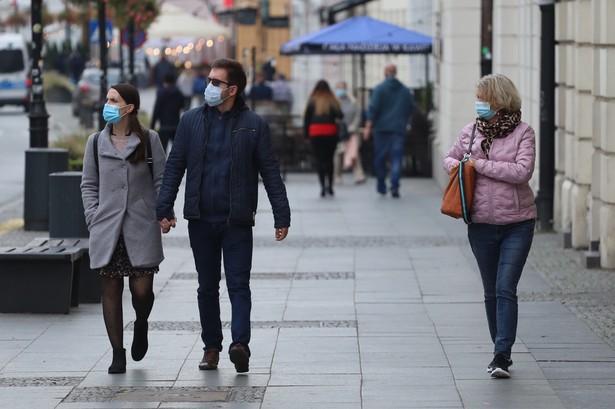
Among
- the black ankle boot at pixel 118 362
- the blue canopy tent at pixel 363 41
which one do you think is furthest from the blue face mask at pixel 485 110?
the blue canopy tent at pixel 363 41

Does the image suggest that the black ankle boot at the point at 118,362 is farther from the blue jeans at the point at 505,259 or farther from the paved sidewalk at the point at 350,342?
the blue jeans at the point at 505,259

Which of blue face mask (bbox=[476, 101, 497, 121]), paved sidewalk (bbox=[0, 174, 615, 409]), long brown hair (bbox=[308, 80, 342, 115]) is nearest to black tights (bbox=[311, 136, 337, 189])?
long brown hair (bbox=[308, 80, 342, 115])

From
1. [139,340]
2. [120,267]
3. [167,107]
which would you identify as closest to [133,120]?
[120,267]

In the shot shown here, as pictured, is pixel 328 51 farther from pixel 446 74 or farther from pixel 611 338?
pixel 611 338

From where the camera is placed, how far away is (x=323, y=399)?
8.20 metres

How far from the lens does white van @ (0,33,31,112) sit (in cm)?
4722

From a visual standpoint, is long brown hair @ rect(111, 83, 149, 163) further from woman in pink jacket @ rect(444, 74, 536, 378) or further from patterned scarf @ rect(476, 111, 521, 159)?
patterned scarf @ rect(476, 111, 521, 159)

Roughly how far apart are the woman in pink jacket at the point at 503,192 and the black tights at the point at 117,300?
1854mm

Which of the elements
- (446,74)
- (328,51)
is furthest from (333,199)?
(328,51)

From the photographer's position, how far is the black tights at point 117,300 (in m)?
9.06

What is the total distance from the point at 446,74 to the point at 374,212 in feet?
16.4

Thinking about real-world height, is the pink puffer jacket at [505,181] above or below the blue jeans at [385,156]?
above

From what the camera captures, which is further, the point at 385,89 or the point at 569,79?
the point at 385,89

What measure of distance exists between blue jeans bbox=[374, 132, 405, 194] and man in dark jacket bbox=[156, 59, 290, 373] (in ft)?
43.2
